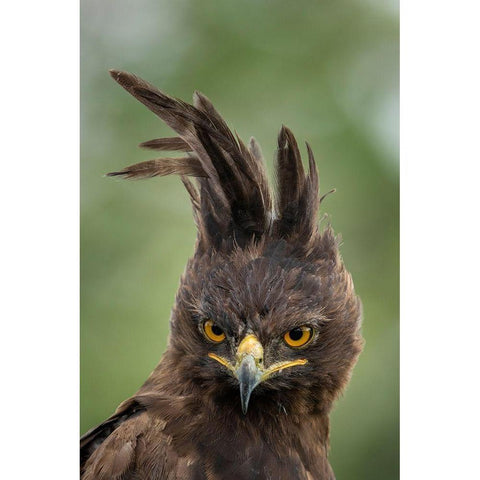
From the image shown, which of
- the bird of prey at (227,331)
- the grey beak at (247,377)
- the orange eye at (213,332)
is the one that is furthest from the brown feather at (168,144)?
the grey beak at (247,377)

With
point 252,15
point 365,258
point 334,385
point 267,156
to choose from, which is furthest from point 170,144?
point 334,385

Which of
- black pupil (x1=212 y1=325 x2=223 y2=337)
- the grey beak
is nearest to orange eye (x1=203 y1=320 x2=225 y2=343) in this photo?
black pupil (x1=212 y1=325 x2=223 y2=337)

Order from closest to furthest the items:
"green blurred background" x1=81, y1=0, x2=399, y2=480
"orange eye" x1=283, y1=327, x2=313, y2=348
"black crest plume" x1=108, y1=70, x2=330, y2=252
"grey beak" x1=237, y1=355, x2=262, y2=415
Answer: "grey beak" x1=237, y1=355, x2=262, y2=415, "orange eye" x1=283, y1=327, x2=313, y2=348, "black crest plume" x1=108, y1=70, x2=330, y2=252, "green blurred background" x1=81, y1=0, x2=399, y2=480

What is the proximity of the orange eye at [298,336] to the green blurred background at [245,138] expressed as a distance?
293 mm

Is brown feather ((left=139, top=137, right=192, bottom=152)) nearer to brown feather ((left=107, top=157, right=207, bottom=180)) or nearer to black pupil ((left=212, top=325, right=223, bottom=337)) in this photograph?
brown feather ((left=107, top=157, right=207, bottom=180))

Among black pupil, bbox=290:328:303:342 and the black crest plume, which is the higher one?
the black crest plume

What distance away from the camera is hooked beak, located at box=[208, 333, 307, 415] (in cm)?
167

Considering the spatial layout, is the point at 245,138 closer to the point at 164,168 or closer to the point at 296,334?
the point at 164,168

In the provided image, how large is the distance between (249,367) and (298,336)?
0.18m

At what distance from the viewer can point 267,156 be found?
199 cm

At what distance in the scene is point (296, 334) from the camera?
1.79 m

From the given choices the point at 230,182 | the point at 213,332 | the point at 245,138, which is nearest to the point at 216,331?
the point at 213,332

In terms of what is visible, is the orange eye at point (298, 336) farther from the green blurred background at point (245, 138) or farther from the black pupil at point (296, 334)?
the green blurred background at point (245, 138)
